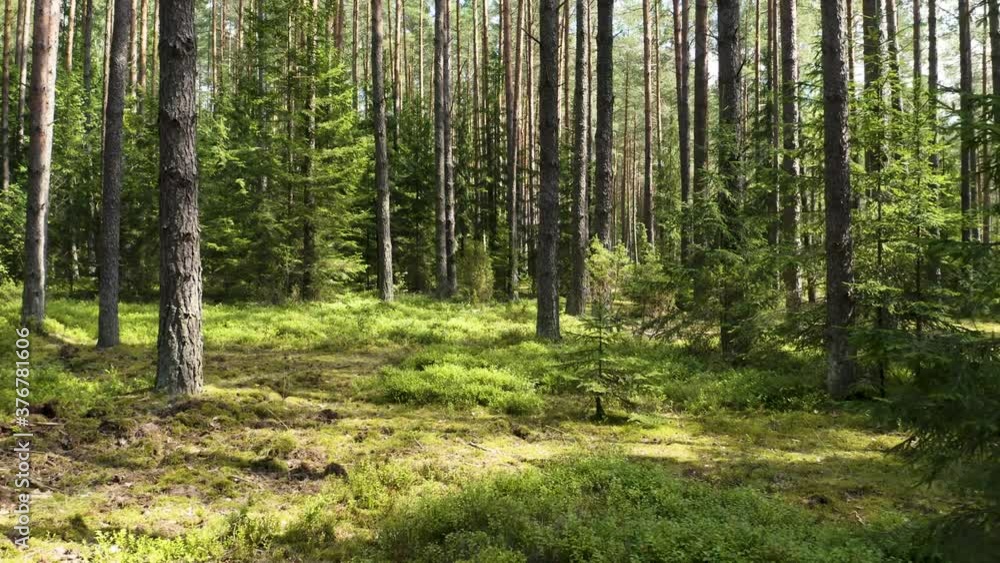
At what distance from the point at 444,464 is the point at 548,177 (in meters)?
7.44

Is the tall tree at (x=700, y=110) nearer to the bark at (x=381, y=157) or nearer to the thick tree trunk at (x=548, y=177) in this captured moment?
the thick tree trunk at (x=548, y=177)

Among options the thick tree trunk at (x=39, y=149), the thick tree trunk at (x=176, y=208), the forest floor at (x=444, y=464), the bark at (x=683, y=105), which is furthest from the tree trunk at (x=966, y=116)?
the thick tree trunk at (x=39, y=149)

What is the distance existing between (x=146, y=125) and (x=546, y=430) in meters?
16.1

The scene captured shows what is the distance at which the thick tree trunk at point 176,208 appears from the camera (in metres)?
7.13

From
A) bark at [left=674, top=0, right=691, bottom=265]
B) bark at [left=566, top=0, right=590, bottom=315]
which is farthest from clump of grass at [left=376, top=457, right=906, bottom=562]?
bark at [left=674, top=0, right=691, bottom=265]

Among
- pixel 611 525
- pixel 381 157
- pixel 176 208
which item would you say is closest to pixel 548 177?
pixel 176 208

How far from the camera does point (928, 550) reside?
3.28m

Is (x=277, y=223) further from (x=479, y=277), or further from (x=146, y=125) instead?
(x=479, y=277)

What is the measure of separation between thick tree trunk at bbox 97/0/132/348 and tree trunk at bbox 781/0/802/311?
428 inches

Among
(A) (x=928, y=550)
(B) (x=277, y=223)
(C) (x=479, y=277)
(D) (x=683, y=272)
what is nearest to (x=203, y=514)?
(A) (x=928, y=550)

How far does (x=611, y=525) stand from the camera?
406 cm

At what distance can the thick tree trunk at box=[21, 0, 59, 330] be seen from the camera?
1095 centimetres

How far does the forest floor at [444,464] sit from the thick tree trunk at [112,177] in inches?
21.4
